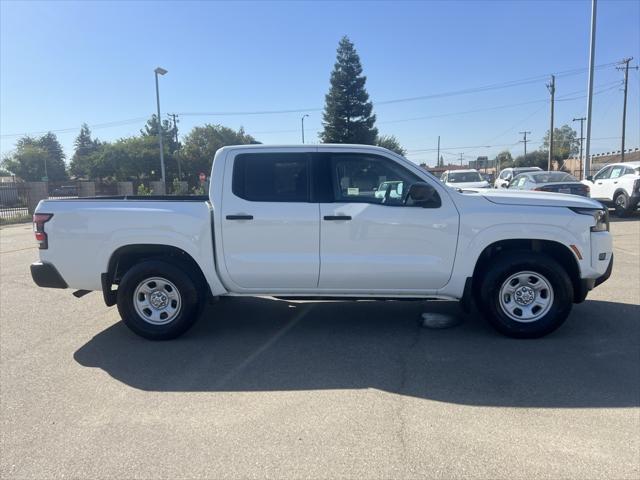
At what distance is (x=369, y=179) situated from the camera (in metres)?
5.00

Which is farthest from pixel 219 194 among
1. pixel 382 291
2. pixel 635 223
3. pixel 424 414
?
pixel 635 223

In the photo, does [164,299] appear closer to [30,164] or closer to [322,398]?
[322,398]

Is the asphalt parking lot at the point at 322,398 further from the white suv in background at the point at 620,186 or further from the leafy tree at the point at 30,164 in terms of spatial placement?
the leafy tree at the point at 30,164

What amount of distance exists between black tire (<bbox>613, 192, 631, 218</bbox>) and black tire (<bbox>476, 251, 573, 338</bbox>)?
44.2 feet

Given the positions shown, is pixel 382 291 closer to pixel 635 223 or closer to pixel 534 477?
pixel 534 477

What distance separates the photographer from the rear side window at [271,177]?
499 centimetres

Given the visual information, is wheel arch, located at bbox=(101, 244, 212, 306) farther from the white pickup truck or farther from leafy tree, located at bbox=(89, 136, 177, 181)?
leafy tree, located at bbox=(89, 136, 177, 181)

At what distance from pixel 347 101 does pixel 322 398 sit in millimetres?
49683

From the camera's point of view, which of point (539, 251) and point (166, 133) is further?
point (166, 133)

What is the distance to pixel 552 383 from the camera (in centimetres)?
393

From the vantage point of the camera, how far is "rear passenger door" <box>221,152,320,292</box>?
4.90 metres

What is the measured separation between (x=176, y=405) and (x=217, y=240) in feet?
5.80

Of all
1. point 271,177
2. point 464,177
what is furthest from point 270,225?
point 464,177

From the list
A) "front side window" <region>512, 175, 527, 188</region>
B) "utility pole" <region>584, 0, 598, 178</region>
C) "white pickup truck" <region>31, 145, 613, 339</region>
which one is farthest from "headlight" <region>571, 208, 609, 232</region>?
"utility pole" <region>584, 0, 598, 178</region>
